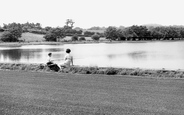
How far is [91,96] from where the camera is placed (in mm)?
8344

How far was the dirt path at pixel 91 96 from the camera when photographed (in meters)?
6.88

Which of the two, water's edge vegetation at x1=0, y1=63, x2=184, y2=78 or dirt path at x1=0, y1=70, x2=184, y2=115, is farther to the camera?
water's edge vegetation at x1=0, y1=63, x2=184, y2=78

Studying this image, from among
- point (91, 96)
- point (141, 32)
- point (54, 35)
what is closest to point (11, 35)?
point (54, 35)

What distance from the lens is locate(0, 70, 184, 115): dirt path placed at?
271 inches

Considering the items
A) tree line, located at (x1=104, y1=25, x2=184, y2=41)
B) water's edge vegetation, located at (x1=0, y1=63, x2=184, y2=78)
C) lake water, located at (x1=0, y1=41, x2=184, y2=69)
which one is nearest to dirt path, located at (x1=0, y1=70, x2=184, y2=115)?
water's edge vegetation, located at (x1=0, y1=63, x2=184, y2=78)

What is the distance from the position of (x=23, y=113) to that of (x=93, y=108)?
199 cm

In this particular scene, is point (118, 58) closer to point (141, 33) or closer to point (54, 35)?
point (54, 35)

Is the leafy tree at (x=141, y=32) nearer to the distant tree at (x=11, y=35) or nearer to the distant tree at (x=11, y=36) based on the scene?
the distant tree at (x=11, y=35)

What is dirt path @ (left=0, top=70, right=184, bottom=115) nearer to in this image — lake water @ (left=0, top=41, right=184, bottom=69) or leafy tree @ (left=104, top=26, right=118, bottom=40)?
lake water @ (left=0, top=41, right=184, bottom=69)

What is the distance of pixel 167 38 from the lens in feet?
577

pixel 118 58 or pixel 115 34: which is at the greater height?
pixel 115 34

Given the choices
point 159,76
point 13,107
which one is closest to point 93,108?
point 13,107

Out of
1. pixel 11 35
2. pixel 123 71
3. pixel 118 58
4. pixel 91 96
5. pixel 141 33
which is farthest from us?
pixel 141 33

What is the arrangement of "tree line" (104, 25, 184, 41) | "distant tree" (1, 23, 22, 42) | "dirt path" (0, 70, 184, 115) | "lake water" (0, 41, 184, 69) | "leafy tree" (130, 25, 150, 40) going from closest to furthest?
1. "dirt path" (0, 70, 184, 115)
2. "lake water" (0, 41, 184, 69)
3. "distant tree" (1, 23, 22, 42)
4. "tree line" (104, 25, 184, 41)
5. "leafy tree" (130, 25, 150, 40)
